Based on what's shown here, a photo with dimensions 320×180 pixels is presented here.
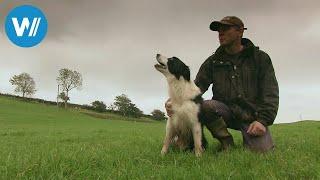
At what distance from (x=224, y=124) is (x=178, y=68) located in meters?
1.64

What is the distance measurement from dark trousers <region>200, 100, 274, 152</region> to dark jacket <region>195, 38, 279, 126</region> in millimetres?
166

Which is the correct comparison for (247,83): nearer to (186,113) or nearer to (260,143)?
(260,143)

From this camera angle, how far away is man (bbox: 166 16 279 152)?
29.3ft

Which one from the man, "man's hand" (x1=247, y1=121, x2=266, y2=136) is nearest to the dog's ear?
the man

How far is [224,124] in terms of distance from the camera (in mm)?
9383

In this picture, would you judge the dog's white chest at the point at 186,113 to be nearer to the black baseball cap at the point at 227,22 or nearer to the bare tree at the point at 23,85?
the black baseball cap at the point at 227,22

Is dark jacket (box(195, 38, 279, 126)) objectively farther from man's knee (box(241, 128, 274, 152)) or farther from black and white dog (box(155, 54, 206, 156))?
black and white dog (box(155, 54, 206, 156))

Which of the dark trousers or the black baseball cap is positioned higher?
the black baseball cap

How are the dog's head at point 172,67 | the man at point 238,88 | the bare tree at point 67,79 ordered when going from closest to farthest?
the dog's head at point 172,67 → the man at point 238,88 → the bare tree at point 67,79

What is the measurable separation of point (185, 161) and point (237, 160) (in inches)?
32.4

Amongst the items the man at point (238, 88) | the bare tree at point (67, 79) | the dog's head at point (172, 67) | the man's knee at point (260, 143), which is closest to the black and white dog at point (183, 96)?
the dog's head at point (172, 67)

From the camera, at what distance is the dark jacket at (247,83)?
29.5 feet

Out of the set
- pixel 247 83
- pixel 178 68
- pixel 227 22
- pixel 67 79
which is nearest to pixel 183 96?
pixel 178 68

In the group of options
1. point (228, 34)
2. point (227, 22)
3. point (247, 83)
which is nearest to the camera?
point (227, 22)
